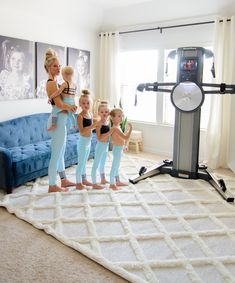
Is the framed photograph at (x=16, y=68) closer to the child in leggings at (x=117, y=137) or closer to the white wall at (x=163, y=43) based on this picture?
the child in leggings at (x=117, y=137)

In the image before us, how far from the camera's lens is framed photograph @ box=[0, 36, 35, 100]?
12.7 feet

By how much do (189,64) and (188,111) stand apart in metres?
0.58

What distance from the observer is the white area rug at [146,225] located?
1991mm

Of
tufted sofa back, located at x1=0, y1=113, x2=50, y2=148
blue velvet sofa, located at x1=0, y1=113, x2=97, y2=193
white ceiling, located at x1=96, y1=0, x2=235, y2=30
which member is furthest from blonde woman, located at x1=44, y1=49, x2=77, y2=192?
white ceiling, located at x1=96, y1=0, x2=235, y2=30

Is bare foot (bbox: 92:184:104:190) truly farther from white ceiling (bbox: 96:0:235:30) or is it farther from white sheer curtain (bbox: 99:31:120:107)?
white ceiling (bbox: 96:0:235:30)

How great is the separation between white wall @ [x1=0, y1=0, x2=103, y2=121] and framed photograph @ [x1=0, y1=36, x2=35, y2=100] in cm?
10

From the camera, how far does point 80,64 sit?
5.14 metres

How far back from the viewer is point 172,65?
4.83 metres

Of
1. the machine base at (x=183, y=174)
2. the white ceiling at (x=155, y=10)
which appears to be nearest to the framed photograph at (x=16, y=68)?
the white ceiling at (x=155, y=10)

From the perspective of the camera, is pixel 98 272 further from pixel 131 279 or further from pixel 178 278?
pixel 178 278

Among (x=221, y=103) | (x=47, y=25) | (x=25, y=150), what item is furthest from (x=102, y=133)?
(x=47, y=25)

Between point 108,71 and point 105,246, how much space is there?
3.86 metres

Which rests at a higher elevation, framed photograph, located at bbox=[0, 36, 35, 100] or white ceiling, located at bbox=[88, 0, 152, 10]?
white ceiling, located at bbox=[88, 0, 152, 10]

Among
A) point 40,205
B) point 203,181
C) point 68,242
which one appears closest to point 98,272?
point 68,242
